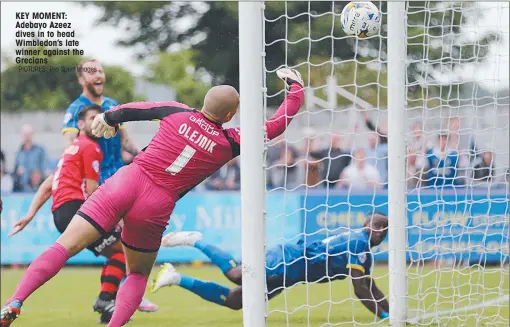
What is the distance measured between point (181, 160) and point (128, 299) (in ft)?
3.48

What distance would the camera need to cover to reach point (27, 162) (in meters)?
13.8

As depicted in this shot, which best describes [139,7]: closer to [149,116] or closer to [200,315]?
[200,315]

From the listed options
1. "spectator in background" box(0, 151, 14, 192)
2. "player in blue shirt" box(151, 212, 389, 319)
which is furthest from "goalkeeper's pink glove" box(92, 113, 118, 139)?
"spectator in background" box(0, 151, 14, 192)

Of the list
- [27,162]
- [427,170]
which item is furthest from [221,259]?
[27,162]

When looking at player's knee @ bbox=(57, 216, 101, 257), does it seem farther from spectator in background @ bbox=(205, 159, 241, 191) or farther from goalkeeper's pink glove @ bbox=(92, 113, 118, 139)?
spectator in background @ bbox=(205, 159, 241, 191)

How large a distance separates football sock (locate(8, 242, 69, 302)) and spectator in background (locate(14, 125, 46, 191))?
8531mm

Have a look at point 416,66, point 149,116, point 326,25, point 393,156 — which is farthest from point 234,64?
point 149,116

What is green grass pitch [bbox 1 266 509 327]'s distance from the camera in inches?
283

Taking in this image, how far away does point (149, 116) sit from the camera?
5625 mm

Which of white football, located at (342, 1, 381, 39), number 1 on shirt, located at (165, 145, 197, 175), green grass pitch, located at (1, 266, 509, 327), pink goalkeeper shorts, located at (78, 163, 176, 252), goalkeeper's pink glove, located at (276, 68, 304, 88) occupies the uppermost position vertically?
white football, located at (342, 1, 381, 39)

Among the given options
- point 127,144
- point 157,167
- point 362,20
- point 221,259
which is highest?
point 362,20

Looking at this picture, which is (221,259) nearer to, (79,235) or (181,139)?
(181,139)

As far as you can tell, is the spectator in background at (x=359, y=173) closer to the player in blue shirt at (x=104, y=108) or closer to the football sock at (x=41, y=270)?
the player in blue shirt at (x=104, y=108)

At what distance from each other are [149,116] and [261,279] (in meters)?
1.30
